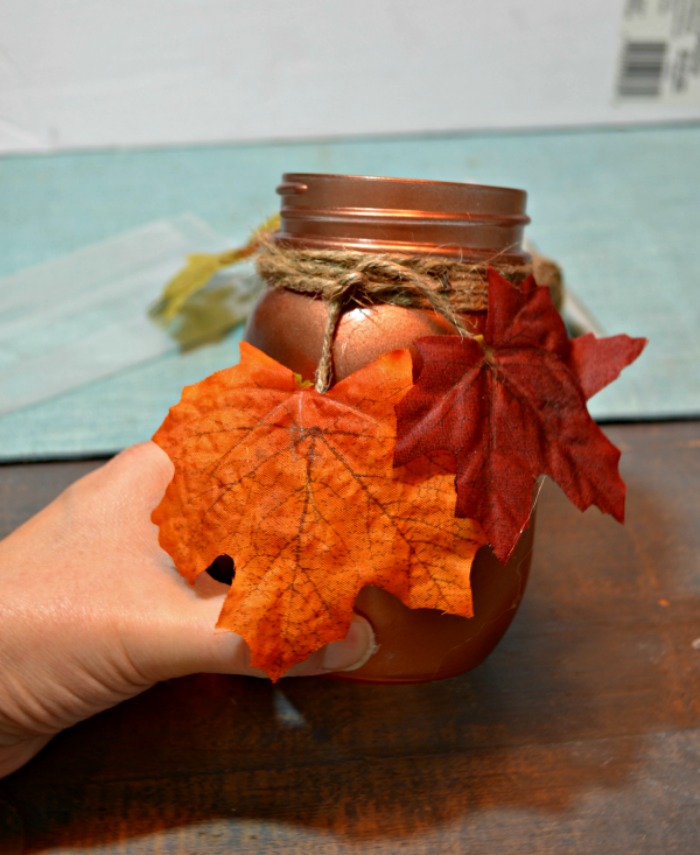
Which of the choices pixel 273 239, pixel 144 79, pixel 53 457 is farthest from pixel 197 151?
pixel 273 239

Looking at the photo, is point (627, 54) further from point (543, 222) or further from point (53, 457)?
point (53, 457)

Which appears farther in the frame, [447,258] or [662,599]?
[662,599]

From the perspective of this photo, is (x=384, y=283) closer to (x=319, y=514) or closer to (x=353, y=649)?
(x=319, y=514)

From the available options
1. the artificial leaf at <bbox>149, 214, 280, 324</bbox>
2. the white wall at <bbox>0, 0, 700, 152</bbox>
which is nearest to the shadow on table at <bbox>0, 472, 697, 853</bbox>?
the artificial leaf at <bbox>149, 214, 280, 324</bbox>

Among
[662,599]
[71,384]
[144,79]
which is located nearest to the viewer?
[662,599]

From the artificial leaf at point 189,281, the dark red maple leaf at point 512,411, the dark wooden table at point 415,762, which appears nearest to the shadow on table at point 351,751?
the dark wooden table at point 415,762

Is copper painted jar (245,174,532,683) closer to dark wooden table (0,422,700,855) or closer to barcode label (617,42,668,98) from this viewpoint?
dark wooden table (0,422,700,855)

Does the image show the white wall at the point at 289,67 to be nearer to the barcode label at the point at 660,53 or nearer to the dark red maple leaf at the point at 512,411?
the barcode label at the point at 660,53
